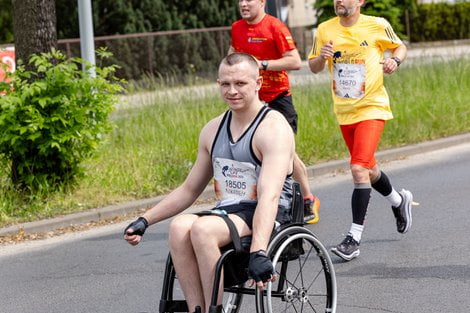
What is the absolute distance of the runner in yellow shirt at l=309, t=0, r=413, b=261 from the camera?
310 inches

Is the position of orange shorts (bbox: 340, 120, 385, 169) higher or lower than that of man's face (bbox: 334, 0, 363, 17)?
lower

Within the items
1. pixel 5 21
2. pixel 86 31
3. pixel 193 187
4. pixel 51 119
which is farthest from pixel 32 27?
pixel 5 21

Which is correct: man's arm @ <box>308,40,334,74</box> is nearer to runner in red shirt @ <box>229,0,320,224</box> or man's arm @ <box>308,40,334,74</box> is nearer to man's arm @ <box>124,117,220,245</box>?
runner in red shirt @ <box>229,0,320,224</box>

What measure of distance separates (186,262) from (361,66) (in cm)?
308

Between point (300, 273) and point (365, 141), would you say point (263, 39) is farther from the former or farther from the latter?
point (300, 273)

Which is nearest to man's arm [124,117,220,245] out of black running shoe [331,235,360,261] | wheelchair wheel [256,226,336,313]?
wheelchair wheel [256,226,336,313]

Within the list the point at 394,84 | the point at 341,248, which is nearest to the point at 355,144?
the point at 341,248

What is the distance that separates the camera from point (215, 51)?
29.6m

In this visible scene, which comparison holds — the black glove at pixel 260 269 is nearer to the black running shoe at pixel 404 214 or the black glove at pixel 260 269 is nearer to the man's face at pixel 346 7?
the man's face at pixel 346 7

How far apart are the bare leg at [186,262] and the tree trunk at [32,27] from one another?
5612 mm

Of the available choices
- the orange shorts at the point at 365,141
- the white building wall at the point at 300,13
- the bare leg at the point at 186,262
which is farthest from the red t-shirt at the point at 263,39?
the white building wall at the point at 300,13

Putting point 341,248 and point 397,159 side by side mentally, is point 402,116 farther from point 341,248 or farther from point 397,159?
point 341,248

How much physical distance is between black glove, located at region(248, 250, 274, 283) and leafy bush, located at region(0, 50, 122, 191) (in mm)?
5068

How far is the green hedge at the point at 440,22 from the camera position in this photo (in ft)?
136
